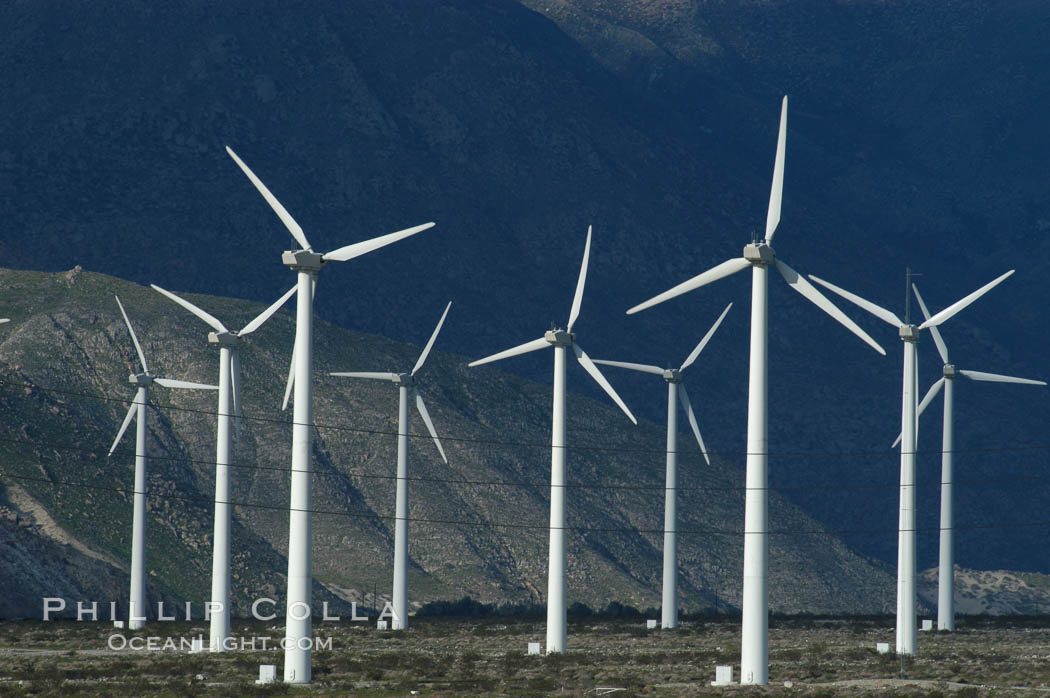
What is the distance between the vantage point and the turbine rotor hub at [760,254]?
199 ft

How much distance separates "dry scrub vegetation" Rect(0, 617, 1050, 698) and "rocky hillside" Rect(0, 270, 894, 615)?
39.4m

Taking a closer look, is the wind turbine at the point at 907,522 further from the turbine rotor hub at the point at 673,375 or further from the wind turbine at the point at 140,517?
the wind turbine at the point at 140,517

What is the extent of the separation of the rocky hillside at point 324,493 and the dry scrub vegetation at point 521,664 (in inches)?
1553

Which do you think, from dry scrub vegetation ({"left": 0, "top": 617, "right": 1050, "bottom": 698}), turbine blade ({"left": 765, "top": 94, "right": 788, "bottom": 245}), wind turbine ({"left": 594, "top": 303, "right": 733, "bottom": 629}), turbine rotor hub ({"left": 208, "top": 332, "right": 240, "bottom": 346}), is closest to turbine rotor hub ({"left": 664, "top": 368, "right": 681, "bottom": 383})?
wind turbine ({"left": 594, "top": 303, "right": 733, "bottom": 629})

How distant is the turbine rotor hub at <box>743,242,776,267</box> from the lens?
199ft

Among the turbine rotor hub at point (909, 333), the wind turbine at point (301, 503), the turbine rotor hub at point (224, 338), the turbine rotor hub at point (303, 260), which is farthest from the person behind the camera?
the turbine rotor hub at point (224, 338)

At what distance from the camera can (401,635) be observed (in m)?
105

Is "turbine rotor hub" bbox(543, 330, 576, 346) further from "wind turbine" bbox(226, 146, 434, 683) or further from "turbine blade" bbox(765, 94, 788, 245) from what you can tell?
"wind turbine" bbox(226, 146, 434, 683)

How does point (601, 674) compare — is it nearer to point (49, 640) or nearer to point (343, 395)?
point (49, 640)

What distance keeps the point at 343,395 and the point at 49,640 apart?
A: 95819mm

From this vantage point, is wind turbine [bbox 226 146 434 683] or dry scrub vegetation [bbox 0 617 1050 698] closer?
wind turbine [bbox 226 146 434 683]

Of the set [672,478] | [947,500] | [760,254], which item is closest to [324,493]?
[672,478]

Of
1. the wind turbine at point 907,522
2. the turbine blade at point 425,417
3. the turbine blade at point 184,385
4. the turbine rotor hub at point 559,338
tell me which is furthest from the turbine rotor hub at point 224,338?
the wind turbine at point 907,522

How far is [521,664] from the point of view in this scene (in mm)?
75000
